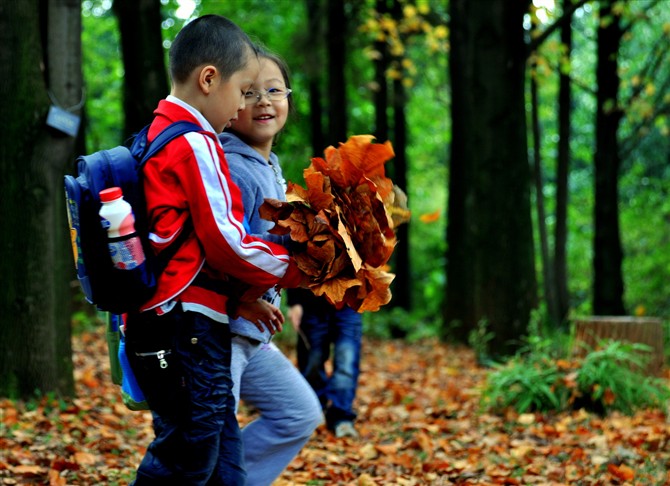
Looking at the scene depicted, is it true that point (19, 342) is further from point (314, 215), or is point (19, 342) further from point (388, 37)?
point (388, 37)

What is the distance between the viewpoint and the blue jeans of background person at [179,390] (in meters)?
3.08

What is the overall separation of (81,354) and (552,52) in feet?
33.8

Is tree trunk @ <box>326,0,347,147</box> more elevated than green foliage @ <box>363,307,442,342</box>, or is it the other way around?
tree trunk @ <box>326,0,347,147</box>

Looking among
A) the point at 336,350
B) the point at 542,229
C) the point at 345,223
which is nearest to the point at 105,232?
the point at 345,223

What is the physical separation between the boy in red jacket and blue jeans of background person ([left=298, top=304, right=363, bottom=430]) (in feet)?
12.0

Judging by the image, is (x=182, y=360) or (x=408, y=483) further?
(x=408, y=483)

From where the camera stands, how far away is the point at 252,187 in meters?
3.54

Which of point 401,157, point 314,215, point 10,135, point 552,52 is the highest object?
point 552,52

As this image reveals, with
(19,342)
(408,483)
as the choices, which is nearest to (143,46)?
(19,342)

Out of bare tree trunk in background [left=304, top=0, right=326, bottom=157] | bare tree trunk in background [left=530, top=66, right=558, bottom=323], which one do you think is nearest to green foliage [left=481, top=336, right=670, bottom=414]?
bare tree trunk in background [left=530, top=66, right=558, bottom=323]

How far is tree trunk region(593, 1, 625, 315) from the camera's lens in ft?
48.8

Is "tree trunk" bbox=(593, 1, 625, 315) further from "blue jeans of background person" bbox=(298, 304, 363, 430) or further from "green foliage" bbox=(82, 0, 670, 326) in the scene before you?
"blue jeans of background person" bbox=(298, 304, 363, 430)

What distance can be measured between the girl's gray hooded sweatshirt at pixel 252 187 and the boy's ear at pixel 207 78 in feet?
1.29

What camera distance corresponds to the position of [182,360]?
308 centimetres
